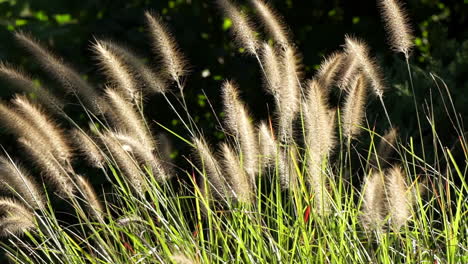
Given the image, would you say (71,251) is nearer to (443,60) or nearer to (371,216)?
(371,216)

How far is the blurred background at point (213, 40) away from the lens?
4.35 meters

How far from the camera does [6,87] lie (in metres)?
4.27

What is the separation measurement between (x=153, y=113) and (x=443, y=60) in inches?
65.4

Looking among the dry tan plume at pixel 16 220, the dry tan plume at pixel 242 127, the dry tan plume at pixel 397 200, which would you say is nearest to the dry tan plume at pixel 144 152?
the dry tan plume at pixel 242 127

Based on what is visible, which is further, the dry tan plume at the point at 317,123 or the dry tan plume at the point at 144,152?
the dry tan plume at the point at 144,152

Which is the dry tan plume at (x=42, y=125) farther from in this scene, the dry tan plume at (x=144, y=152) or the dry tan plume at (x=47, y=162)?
the dry tan plume at (x=144, y=152)

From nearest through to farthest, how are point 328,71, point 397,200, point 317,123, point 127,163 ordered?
point 397,200
point 317,123
point 127,163
point 328,71

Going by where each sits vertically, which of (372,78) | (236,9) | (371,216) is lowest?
(371,216)

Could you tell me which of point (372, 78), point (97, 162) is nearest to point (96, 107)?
point (97, 162)

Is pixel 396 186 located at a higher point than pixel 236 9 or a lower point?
lower

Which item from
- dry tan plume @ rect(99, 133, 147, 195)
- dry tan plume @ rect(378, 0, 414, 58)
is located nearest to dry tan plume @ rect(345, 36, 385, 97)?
dry tan plume @ rect(378, 0, 414, 58)

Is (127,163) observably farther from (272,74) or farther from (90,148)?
(272,74)

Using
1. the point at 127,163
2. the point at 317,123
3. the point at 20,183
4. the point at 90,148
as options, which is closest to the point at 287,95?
the point at 317,123

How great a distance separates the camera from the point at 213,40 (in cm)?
491
